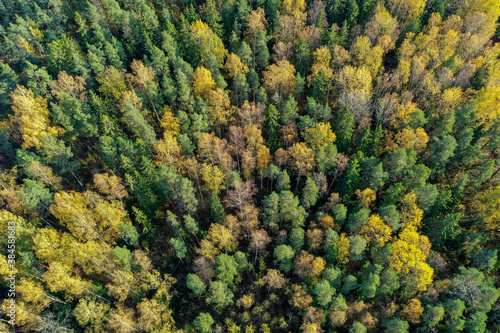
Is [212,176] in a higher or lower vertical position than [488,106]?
lower

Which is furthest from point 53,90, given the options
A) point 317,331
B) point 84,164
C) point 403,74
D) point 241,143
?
point 403,74

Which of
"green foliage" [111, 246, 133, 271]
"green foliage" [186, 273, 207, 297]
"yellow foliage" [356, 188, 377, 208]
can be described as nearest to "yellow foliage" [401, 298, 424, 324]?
"yellow foliage" [356, 188, 377, 208]

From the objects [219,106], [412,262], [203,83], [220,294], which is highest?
[203,83]

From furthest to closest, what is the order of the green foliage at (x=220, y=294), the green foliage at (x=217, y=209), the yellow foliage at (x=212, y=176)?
the yellow foliage at (x=212, y=176), the green foliage at (x=217, y=209), the green foliage at (x=220, y=294)

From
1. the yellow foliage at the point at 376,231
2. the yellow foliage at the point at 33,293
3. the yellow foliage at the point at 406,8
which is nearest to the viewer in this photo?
the yellow foliage at the point at 33,293

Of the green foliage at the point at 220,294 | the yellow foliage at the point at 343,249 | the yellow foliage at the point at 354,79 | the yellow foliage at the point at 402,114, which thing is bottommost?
the green foliage at the point at 220,294

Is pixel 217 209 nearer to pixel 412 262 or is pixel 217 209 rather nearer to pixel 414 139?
pixel 412 262

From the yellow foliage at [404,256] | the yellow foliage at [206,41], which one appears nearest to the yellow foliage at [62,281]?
the yellow foliage at [404,256]

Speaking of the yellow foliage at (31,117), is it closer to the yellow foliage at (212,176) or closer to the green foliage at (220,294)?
the yellow foliage at (212,176)

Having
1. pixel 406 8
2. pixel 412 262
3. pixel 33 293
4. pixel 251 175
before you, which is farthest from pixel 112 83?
pixel 406 8
